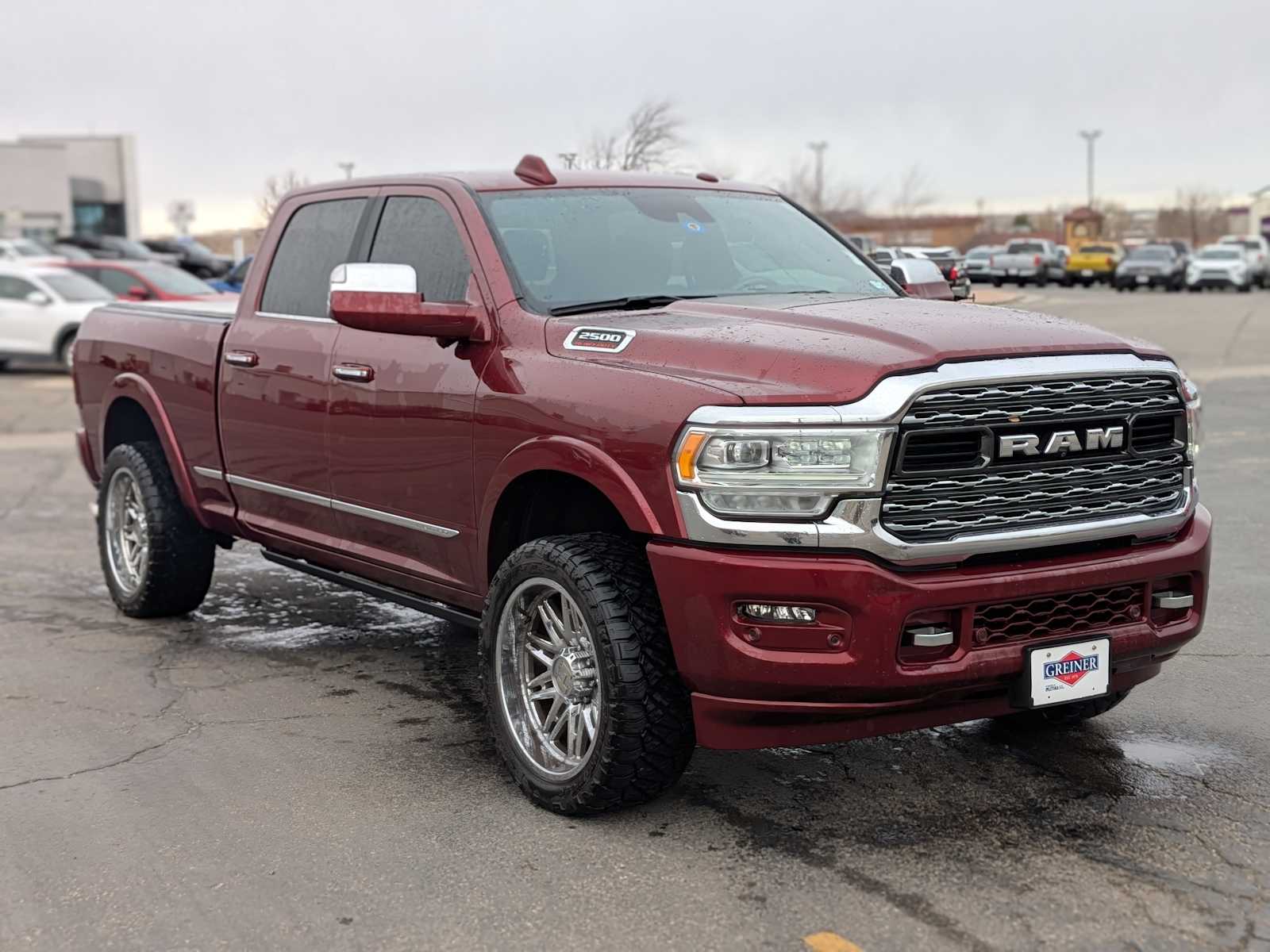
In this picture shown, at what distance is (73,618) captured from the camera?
24.7ft

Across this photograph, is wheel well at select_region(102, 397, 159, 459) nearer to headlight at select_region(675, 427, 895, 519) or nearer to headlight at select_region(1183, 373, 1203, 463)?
headlight at select_region(675, 427, 895, 519)

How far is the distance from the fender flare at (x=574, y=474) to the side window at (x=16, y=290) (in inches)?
767

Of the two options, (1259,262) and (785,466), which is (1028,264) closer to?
(1259,262)

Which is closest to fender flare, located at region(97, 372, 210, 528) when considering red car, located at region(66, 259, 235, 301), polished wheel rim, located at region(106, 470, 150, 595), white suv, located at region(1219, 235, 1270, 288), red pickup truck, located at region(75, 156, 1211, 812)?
polished wheel rim, located at region(106, 470, 150, 595)

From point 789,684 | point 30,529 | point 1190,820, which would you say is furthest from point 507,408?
point 30,529

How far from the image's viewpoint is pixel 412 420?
540cm

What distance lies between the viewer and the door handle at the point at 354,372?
18.5 ft

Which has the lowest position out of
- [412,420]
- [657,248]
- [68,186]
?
[412,420]

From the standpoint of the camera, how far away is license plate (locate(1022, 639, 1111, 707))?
4.26 metres

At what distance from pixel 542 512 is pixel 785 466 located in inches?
47.6

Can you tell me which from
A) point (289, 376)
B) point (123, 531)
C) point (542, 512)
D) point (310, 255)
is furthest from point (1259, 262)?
point (542, 512)

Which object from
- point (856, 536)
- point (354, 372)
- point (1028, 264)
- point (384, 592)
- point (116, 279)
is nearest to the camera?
point (856, 536)

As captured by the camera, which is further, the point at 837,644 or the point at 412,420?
the point at 412,420

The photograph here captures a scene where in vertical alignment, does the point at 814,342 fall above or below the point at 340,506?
above
